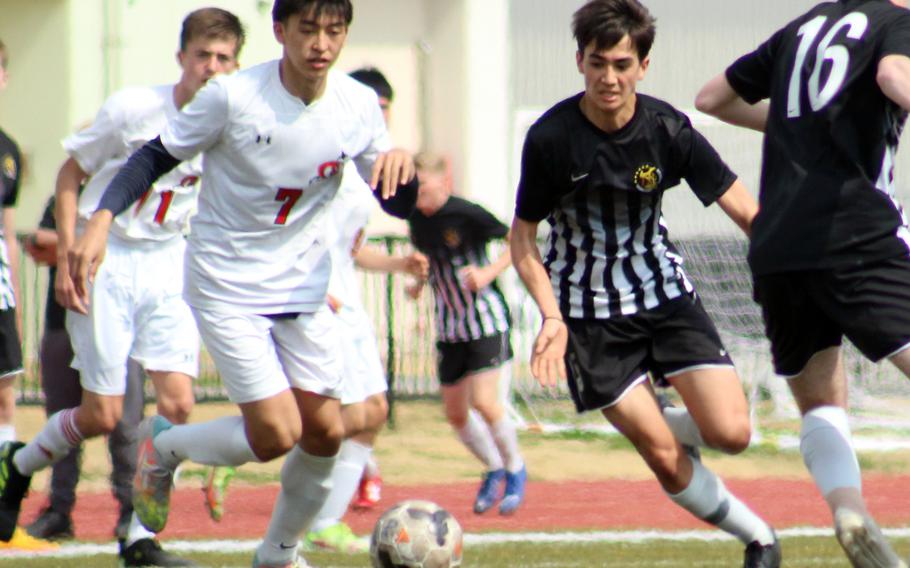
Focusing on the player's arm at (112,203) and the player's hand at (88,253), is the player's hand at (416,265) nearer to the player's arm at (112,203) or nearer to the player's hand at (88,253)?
the player's arm at (112,203)

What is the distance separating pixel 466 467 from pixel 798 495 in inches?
98.6

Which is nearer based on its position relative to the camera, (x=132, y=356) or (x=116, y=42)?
(x=132, y=356)

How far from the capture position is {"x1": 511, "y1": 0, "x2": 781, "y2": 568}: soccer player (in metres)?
5.83

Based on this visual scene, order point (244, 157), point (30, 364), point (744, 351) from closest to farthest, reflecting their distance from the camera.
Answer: point (244, 157)
point (744, 351)
point (30, 364)

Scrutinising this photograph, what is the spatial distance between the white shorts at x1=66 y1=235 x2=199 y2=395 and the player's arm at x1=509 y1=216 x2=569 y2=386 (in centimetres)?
202

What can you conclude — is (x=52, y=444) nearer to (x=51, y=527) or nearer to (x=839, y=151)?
(x=51, y=527)

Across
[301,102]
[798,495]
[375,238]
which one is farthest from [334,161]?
[375,238]

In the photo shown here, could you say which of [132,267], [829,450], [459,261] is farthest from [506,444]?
[829,450]

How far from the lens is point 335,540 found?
7.13 meters

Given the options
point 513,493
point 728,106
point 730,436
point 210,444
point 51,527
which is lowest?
point 513,493

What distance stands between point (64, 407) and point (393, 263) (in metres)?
1.83

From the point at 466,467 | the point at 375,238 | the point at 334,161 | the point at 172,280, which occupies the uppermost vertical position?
the point at 334,161

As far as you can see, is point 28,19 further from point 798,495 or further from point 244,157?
point 244,157

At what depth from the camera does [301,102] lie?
5875mm
